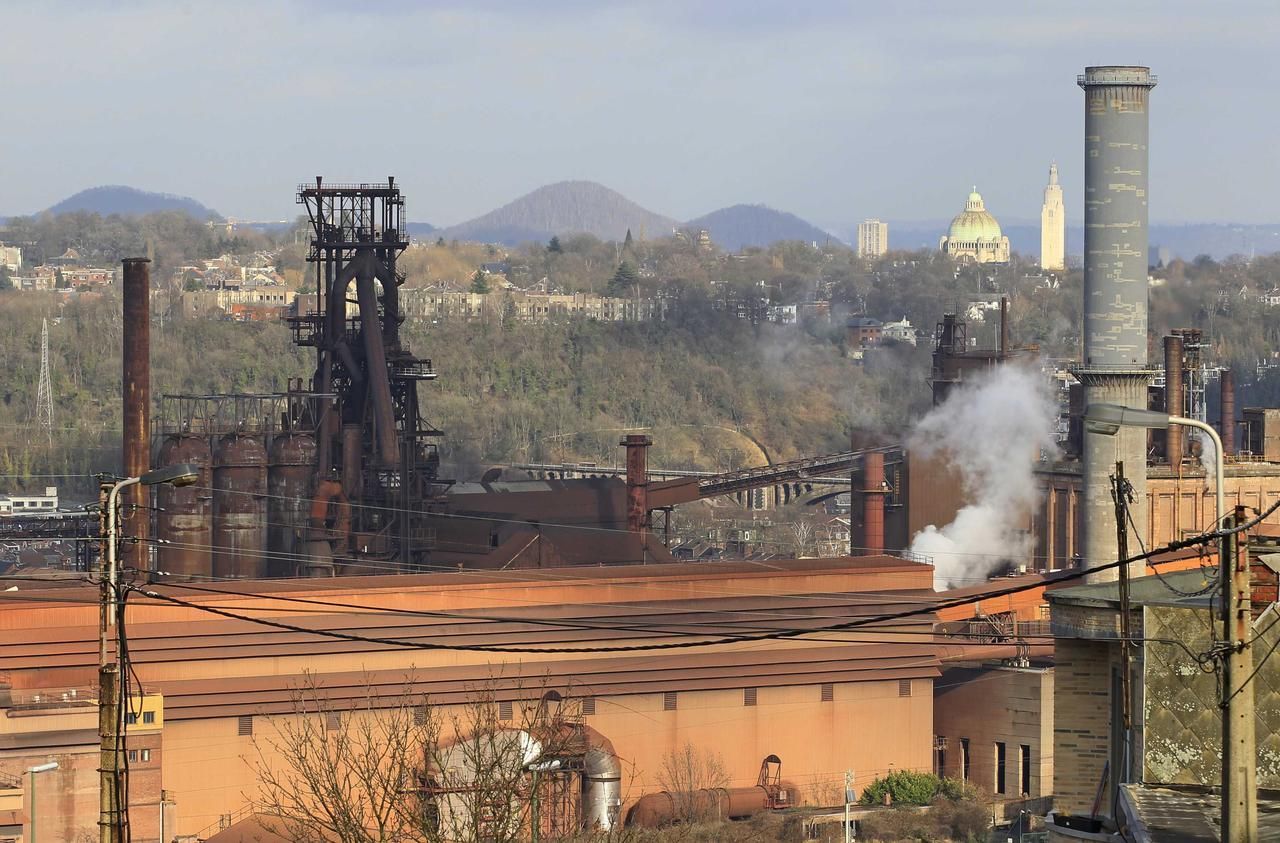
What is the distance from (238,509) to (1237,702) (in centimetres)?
3975

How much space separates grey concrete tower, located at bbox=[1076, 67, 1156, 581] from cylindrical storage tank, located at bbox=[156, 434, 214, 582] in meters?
19.0

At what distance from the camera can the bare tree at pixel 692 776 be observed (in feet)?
126

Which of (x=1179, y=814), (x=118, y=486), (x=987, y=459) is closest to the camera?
(x=1179, y=814)

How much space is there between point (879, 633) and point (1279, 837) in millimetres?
29193

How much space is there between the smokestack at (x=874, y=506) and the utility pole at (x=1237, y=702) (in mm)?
44203

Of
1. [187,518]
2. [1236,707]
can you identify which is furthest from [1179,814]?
[187,518]

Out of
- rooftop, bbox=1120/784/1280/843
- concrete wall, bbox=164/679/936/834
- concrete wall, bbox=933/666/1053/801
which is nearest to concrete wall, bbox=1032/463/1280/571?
concrete wall, bbox=933/666/1053/801

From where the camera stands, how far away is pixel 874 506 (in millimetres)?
56656

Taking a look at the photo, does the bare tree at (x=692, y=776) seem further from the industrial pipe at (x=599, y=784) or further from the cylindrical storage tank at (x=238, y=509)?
the cylindrical storage tank at (x=238, y=509)

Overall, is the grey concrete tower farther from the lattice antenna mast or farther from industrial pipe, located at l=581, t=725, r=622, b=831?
the lattice antenna mast

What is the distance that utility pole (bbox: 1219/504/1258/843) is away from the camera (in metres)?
11.8

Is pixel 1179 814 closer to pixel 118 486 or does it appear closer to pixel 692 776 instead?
pixel 118 486

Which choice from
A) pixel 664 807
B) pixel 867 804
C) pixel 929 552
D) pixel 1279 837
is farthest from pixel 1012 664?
pixel 1279 837

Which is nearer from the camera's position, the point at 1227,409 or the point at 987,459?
the point at 987,459
